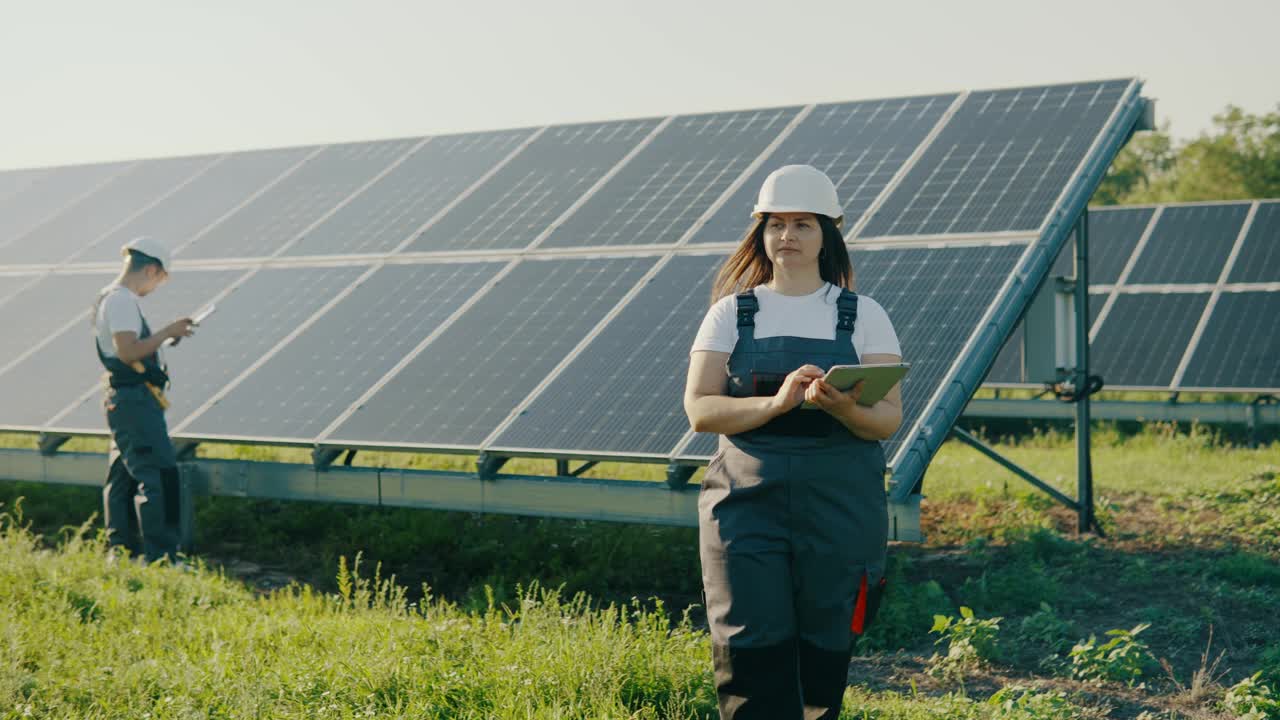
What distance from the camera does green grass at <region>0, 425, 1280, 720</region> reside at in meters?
5.27

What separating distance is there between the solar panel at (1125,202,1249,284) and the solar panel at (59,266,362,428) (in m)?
10.4

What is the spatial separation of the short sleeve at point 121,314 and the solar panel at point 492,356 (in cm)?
149

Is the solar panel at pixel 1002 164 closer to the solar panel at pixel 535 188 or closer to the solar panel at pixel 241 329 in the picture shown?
the solar panel at pixel 535 188

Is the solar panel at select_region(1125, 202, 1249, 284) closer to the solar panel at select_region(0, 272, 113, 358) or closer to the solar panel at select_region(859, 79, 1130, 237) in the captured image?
the solar panel at select_region(859, 79, 1130, 237)

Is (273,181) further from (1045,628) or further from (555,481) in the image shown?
(1045,628)

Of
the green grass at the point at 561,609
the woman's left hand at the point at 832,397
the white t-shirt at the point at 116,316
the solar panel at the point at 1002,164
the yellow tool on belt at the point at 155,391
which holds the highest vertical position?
the solar panel at the point at 1002,164

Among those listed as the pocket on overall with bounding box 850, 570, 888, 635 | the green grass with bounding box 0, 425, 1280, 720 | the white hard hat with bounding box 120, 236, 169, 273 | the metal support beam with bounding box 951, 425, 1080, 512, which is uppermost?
the white hard hat with bounding box 120, 236, 169, 273

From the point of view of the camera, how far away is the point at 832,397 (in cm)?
352

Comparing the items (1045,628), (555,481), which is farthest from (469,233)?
(1045,628)

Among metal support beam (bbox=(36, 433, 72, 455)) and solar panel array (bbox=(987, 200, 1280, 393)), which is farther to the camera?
solar panel array (bbox=(987, 200, 1280, 393))

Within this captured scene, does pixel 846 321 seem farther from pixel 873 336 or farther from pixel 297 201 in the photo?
pixel 297 201

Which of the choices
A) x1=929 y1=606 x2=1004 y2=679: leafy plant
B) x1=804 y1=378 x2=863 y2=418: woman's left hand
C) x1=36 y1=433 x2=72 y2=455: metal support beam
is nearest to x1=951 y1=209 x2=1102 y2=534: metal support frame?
x1=929 y1=606 x2=1004 y2=679: leafy plant

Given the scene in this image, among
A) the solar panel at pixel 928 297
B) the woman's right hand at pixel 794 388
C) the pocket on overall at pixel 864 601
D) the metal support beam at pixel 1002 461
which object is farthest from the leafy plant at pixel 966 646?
the woman's right hand at pixel 794 388

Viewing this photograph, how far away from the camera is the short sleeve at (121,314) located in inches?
316
